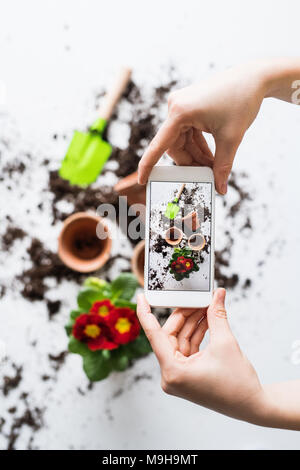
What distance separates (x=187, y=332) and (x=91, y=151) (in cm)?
57

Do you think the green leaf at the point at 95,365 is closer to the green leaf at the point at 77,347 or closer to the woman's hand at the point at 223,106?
the green leaf at the point at 77,347

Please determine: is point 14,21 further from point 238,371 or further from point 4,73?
point 238,371

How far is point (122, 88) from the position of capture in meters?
1.14

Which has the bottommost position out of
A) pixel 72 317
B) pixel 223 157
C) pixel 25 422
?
pixel 25 422

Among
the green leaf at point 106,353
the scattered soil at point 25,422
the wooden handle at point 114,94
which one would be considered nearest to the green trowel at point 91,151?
the wooden handle at point 114,94

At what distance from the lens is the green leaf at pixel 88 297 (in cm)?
102

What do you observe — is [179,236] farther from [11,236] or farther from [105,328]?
[11,236]

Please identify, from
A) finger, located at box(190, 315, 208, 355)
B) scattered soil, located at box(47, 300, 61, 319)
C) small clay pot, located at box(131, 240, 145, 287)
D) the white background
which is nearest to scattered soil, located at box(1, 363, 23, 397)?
the white background

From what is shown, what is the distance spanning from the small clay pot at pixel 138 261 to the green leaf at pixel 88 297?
0.38ft

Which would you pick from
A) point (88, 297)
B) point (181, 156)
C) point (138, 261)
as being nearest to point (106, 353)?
point (88, 297)

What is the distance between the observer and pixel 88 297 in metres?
1.03

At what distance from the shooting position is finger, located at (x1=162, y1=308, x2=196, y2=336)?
876mm
